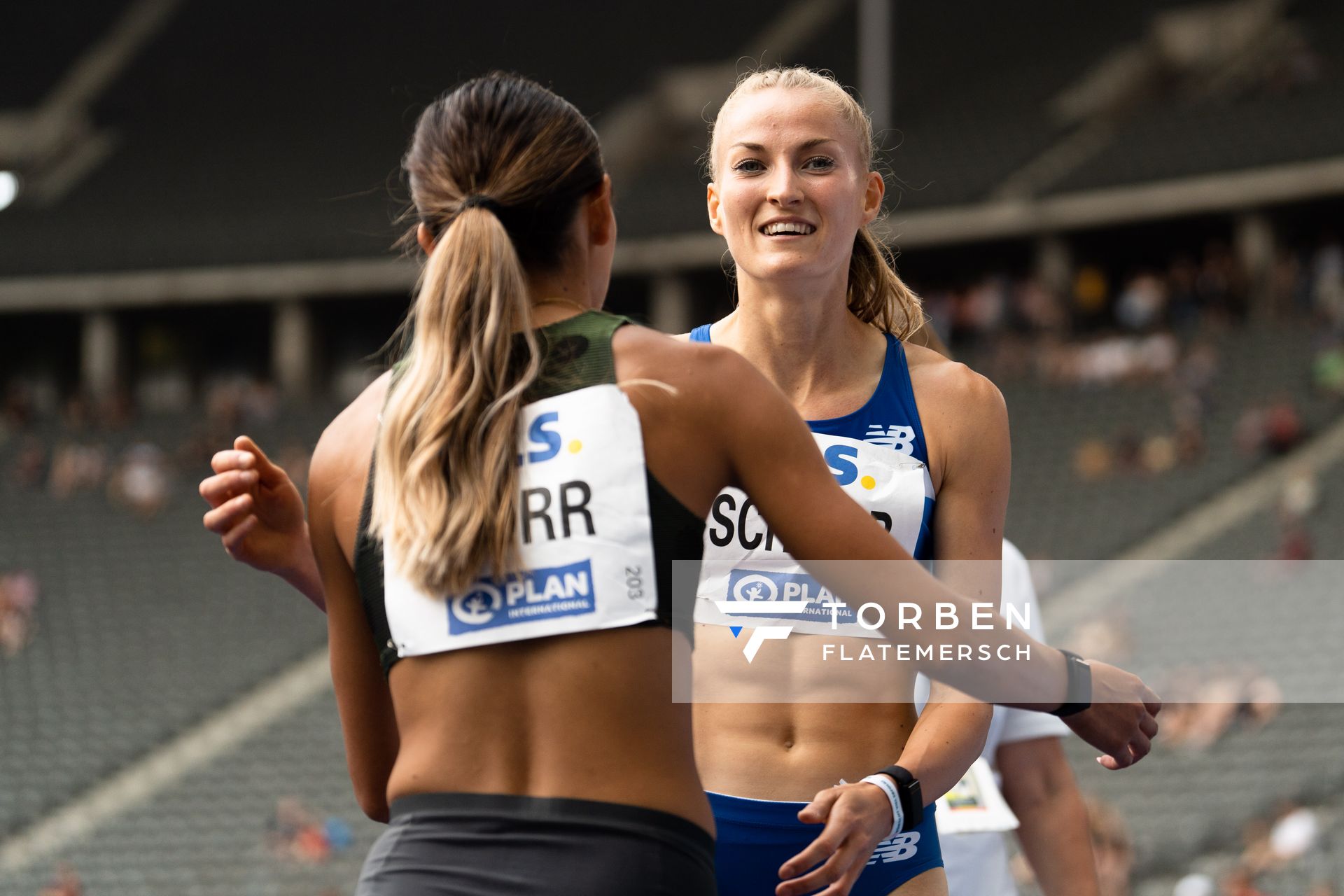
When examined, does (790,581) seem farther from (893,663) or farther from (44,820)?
(44,820)

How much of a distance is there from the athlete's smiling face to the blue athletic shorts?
0.95 meters

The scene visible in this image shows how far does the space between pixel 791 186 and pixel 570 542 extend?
1180 mm

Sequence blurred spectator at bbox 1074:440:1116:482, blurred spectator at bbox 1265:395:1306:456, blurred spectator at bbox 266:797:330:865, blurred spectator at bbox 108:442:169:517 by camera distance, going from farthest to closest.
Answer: blurred spectator at bbox 108:442:169:517, blurred spectator at bbox 1074:440:1116:482, blurred spectator at bbox 1265:395:1306:456, blurred spectator at bbox 266:797:330:865

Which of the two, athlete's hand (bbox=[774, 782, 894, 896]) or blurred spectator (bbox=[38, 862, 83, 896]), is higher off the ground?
blurred spectator (bbox=[38, 862, 83, 896])

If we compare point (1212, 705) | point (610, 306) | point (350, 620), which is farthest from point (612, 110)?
point (350, 620)

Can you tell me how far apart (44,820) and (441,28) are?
18.1m

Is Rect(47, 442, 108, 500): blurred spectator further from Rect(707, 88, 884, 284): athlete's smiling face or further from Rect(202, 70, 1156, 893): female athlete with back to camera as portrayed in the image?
Rect(202, 70, 1156, 893): female athlete with back to camera

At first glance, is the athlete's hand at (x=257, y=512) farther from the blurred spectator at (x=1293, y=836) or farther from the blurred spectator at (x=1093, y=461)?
the blurred spectator at (x=1093, y=461)

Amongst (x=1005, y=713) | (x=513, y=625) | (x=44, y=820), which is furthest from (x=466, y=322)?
(x=44, y=820)

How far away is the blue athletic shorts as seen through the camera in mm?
2701

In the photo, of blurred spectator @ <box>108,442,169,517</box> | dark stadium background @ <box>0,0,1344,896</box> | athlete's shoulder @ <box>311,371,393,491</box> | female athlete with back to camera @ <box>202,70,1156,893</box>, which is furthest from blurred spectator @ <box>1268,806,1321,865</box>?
blurred spectator @ <box>108,442,169,517</box>

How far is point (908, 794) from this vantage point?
95.7 inches

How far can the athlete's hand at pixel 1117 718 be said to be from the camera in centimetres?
224

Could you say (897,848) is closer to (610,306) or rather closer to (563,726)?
(563,726)
